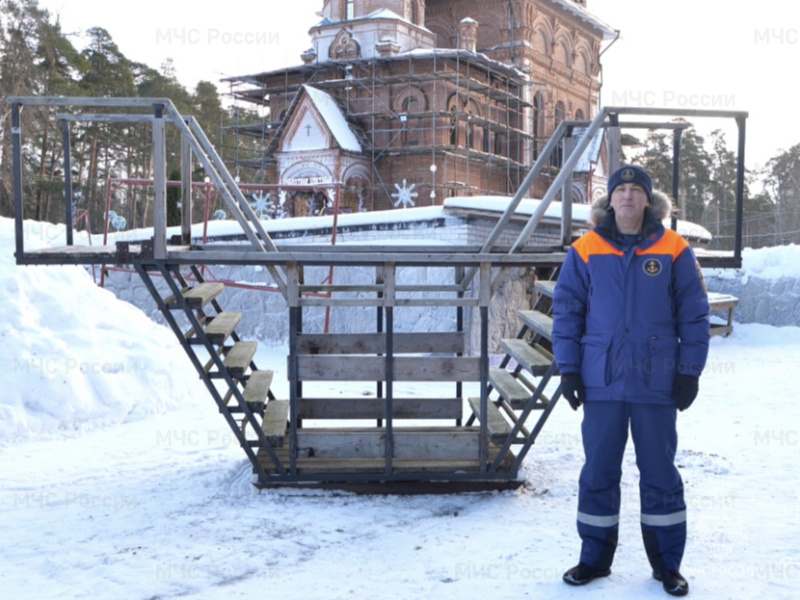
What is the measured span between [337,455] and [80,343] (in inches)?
165

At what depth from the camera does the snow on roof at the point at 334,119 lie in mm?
24047

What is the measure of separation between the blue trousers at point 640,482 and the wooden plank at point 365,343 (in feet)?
6.95

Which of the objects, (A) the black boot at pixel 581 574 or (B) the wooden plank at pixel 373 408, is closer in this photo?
(A) the black boot at pixel 581 574

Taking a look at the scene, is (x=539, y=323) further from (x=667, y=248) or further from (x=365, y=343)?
(x=667, y=248)

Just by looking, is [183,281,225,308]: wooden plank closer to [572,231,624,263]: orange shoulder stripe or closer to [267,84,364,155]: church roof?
[572,231,624,263]: orange shoulder stripe

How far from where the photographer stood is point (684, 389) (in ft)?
11.1

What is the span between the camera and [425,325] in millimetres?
12680

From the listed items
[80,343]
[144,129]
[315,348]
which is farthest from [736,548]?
[144,129]

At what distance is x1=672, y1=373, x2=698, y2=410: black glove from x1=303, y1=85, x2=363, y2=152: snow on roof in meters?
21.3

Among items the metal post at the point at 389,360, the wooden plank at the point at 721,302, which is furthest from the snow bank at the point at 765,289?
the metal post at the point at 389,360

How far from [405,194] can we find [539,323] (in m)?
19.7

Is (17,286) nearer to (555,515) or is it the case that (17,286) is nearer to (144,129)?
(555,515)

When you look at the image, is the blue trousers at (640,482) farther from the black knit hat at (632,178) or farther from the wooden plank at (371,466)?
the wooden plank at (371,466)

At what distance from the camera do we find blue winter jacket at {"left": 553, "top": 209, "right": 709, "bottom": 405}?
3.44 metres
